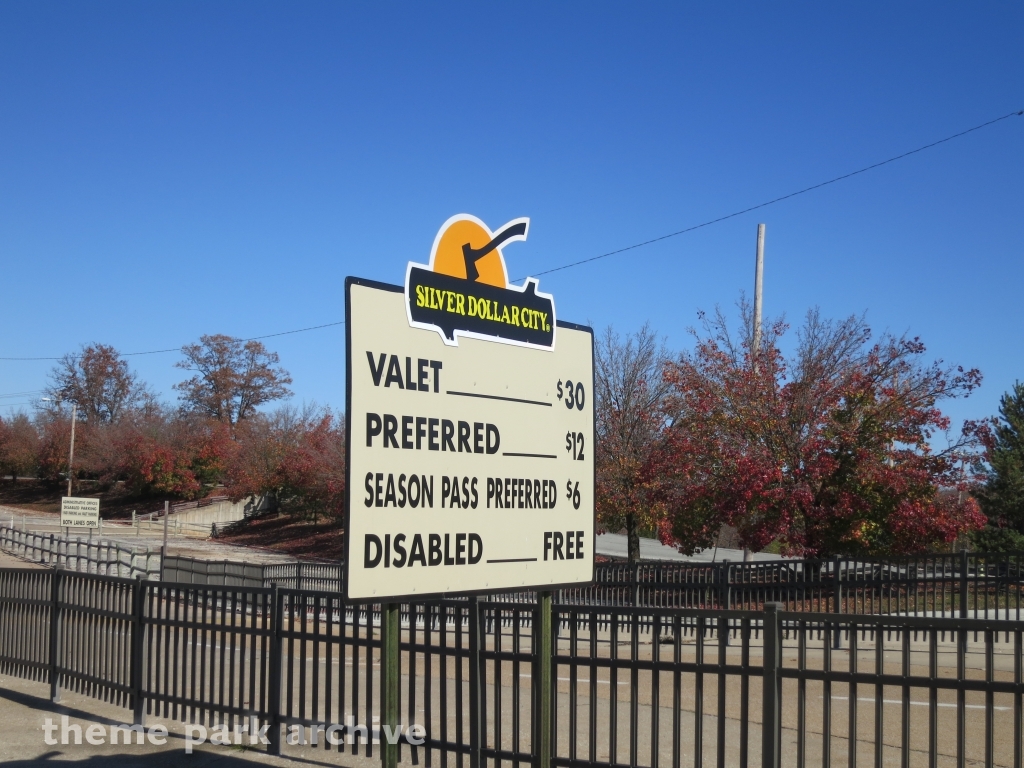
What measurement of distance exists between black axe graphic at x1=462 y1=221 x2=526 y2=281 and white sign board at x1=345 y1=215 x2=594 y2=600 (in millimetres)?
159

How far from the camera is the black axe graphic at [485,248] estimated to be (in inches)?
167

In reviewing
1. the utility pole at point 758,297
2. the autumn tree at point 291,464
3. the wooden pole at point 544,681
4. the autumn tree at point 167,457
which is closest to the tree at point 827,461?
the utility pole at point 758,297

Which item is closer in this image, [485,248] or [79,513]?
[485,248]

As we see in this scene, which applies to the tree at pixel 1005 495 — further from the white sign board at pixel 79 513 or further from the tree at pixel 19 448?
the tree at pixel 19 448

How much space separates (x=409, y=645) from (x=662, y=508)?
59.0 ft

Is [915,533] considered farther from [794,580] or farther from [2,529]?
[2,529]

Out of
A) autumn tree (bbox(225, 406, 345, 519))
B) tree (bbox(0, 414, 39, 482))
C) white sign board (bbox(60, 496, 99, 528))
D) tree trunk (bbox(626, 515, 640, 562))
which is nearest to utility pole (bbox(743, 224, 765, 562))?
tree trunk (bbox(626, 515, 640, 562))

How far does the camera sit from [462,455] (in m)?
4.08

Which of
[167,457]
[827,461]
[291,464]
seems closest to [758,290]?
[827,461]

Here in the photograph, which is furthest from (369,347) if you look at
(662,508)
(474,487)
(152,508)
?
(152,508)

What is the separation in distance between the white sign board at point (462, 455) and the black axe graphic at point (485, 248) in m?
0.16

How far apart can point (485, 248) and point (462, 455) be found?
0.93m

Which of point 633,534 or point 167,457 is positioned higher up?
point 167,457

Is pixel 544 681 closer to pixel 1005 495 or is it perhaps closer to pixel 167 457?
pixel 1005 495
